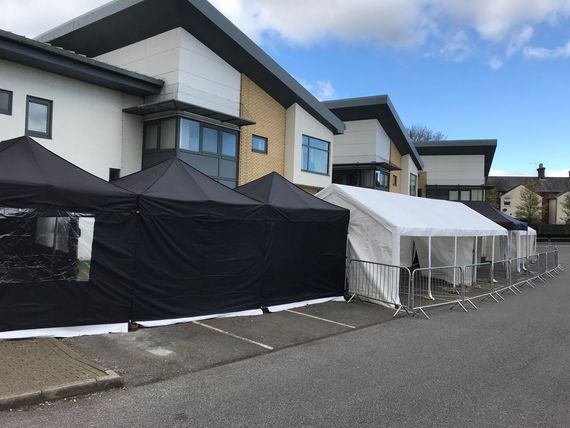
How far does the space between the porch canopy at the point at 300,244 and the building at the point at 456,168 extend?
33.5 metres

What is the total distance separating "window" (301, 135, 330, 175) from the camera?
22.1 meters

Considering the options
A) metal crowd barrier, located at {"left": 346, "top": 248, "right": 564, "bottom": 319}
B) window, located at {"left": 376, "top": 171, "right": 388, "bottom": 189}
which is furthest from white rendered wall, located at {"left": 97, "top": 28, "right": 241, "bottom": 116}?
window, located at {"left": 376, "top": 171, "right": 388, "bottom": 189}

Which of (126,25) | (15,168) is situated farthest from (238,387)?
(126,25)

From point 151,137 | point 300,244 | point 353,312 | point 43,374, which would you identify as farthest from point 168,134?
point 43,374

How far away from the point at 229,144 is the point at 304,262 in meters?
7.99

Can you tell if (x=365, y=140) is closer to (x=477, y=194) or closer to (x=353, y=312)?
(x=477, y=194)

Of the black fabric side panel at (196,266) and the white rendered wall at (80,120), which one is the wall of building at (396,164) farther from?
the black fabric side panel at (196,266)

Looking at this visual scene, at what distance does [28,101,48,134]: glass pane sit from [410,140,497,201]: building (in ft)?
117

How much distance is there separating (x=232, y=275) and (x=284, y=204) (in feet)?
7.15

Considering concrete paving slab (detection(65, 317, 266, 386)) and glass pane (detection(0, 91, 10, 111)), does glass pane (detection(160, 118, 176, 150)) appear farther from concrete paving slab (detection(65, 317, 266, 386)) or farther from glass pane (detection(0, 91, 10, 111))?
concrete paving slab (detection(65, 317, 266, 386))

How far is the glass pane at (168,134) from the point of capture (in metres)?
15.6

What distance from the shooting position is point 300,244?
1101 cm

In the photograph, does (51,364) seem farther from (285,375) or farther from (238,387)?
(285,375)

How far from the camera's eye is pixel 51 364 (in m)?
5.69
